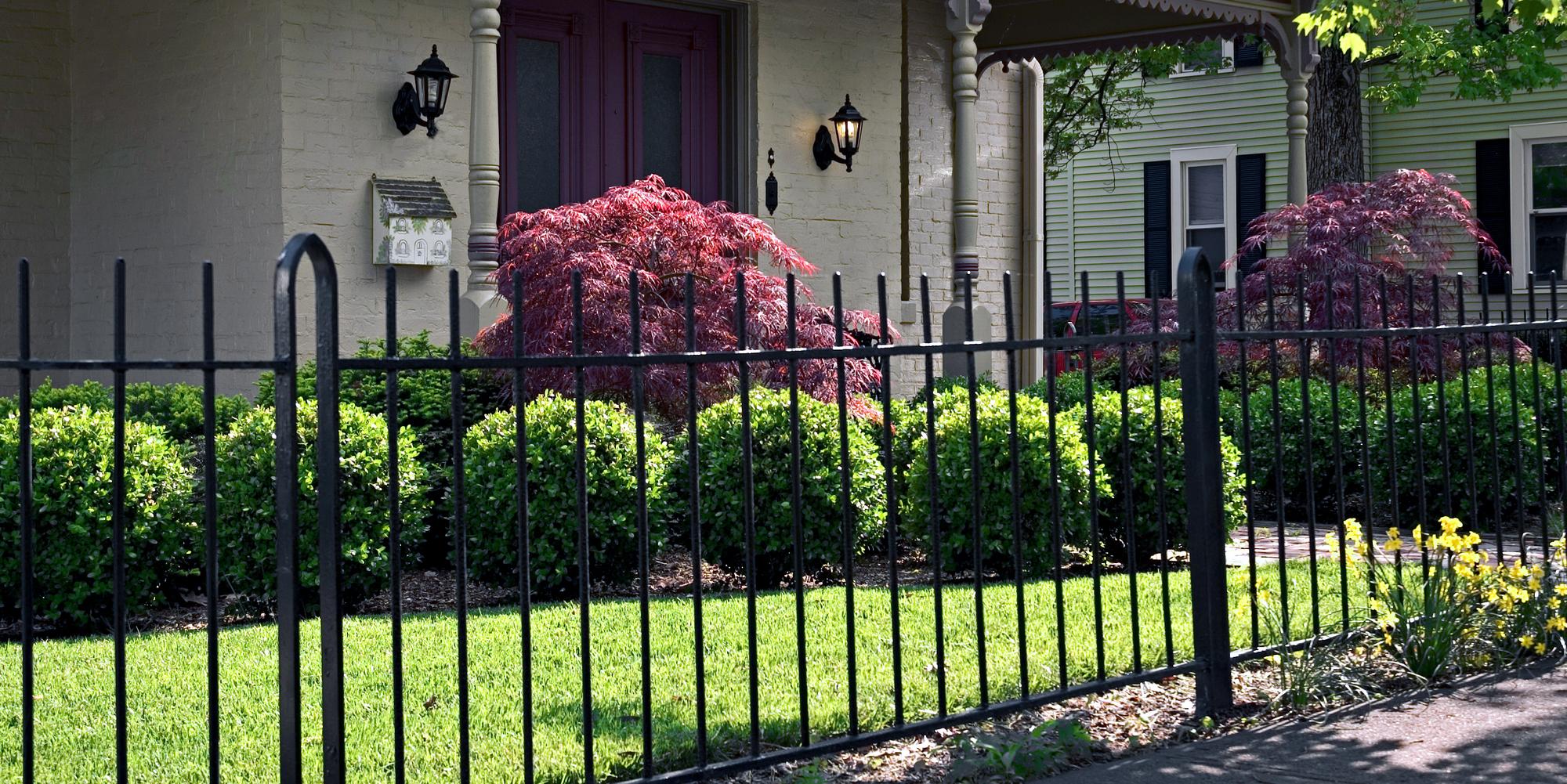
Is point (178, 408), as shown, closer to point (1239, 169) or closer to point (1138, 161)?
point (1239, 169)

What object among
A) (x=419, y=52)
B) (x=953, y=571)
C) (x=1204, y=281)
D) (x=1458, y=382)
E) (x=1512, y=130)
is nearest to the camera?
(x=1204, y=281)

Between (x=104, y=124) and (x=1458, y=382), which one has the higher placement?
(x=104, y=124)

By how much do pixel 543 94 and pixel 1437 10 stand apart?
46.9 feet

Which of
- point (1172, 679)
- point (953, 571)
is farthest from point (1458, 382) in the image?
point (1172, 679)

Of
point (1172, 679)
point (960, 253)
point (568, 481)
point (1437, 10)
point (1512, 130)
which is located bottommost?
point (1172, 679)

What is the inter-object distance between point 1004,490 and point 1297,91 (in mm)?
8827

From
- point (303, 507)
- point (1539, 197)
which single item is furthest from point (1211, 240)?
point (303, 507)

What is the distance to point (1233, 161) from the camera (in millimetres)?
23812

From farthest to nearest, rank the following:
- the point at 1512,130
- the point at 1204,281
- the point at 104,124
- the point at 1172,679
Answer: the point at 1512,130
the point at 104,124
the point at 1172,679
the point at 1204,281

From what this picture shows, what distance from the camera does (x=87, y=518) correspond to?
6734mm

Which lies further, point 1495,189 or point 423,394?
point 1495,189

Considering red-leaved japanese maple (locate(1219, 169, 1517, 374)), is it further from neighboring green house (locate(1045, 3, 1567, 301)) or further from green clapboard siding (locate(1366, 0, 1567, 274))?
green clapboard siding (locate(1366, 0, 1567, 274))

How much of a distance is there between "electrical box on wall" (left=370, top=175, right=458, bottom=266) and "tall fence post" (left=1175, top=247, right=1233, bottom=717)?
6.94 metres

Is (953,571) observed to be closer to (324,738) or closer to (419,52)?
(324,738)
